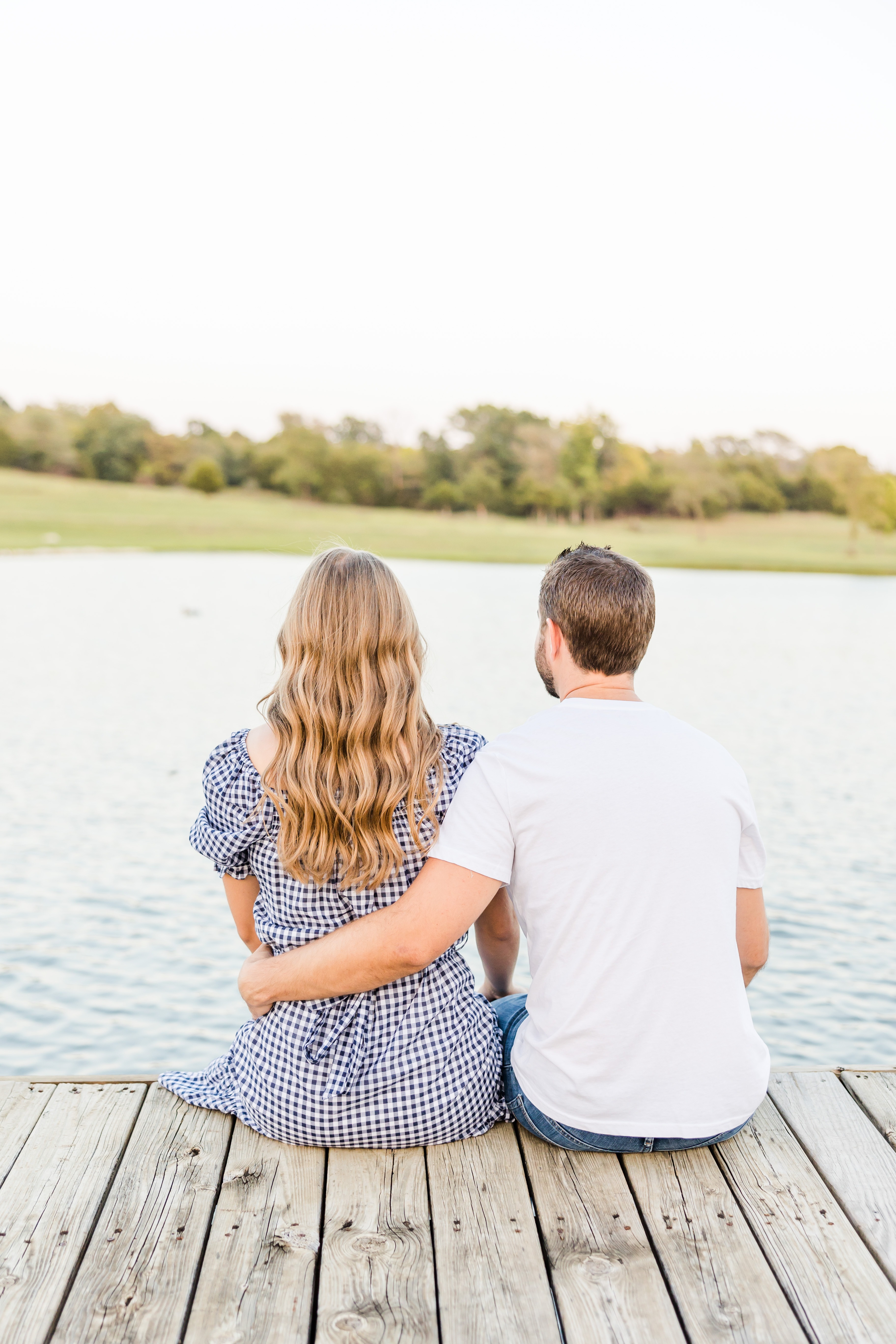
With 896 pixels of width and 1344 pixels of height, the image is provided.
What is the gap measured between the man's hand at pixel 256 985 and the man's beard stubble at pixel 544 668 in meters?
0.68

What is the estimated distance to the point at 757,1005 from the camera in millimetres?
4445

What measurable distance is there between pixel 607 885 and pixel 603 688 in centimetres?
32

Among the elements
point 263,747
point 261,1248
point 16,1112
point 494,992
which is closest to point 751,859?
point 494,992

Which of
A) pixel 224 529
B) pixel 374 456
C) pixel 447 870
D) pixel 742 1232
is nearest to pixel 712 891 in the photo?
pixel 447 870

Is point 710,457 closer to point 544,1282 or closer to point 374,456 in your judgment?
point 374,456

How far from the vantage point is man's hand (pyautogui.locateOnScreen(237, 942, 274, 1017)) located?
1.77 meters

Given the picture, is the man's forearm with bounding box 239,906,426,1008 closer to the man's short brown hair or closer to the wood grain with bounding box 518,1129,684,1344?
the wood grain with bounding box 518,1129,684,1344

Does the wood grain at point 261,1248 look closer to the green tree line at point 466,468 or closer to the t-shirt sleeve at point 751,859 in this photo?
the t-shirt sleeve at point 751,859

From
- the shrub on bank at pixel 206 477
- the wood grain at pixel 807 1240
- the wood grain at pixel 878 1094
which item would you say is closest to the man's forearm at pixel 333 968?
the wood grain at pixel 807 1240

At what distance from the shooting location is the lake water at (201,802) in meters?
4.27

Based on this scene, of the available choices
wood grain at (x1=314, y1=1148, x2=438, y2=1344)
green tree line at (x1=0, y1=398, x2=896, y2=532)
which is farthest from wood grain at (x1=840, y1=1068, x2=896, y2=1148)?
green tree line at (x1=0, y1=398, x2=896, y2=532)

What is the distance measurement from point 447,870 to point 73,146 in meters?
63.3

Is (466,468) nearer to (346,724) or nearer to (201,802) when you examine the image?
(201,802)

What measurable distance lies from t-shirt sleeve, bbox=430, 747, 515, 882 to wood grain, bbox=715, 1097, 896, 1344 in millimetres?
701
